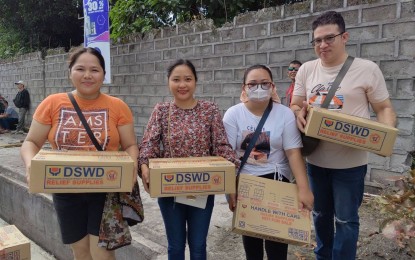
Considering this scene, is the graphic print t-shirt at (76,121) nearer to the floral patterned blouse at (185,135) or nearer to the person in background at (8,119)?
the floral patterned blouse at (185,135)

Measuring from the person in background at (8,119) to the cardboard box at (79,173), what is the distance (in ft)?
32.7

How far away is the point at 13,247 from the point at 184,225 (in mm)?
895

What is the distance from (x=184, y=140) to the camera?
192cm

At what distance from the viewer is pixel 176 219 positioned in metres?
1.97

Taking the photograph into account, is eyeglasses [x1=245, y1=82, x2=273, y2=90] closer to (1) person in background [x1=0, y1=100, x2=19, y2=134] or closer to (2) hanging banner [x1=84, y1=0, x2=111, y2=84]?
(2) hanging banner [x1=84, y1=0, x2=111, y2=84]

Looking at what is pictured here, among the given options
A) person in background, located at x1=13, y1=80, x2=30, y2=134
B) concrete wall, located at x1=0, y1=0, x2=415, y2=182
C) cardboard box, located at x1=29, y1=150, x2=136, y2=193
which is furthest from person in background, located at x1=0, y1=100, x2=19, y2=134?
cardboard box, located at x1=29, y1=150, x2=136, y2=193

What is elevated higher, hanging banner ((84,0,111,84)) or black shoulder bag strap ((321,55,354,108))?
hanging banner ((84,0,111,84))

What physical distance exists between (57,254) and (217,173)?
3063 millimetres

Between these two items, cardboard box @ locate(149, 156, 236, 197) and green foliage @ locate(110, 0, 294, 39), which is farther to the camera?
green foliage @ locate(110, 0, 294, 39)

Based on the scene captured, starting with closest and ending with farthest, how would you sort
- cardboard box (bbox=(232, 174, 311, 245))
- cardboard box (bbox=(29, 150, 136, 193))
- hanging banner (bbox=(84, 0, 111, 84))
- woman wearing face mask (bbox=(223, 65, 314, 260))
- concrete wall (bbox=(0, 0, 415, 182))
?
cardboard box (bbox=(29, 150, 136, 193)), cardboard box (bbox=(232, 174, 311, 245)), woman wearing face mask (bbox=(223, 65, 314, 260)), concrete wall (bbox=(0, 0, 415, 182)), hanging banner (bbox=(84, 0, 111, 84))

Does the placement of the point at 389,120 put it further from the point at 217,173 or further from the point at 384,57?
the point at 384,57

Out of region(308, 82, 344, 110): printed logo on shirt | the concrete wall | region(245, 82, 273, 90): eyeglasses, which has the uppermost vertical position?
the concrete wall

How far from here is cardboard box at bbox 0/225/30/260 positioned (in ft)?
5.72

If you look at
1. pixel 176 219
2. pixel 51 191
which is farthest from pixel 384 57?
pixel 51 191
